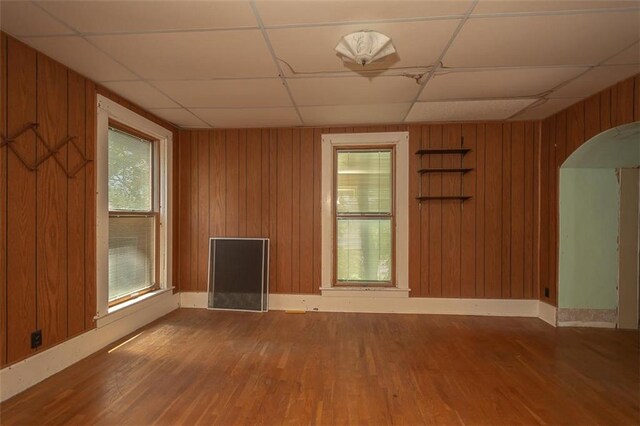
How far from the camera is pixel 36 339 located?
86.9 inches

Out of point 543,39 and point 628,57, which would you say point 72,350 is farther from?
point 628,57

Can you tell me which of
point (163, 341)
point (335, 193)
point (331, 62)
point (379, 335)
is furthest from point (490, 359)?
point (163, 341)

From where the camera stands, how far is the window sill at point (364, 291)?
12.7 ft

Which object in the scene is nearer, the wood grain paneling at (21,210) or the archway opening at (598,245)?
the wood grain paneling at (21,210)

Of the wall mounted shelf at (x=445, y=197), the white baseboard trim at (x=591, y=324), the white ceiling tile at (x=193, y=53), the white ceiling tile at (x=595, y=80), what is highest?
the white ceiling tile at (x=193, y=53)

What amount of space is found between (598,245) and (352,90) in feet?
10.4

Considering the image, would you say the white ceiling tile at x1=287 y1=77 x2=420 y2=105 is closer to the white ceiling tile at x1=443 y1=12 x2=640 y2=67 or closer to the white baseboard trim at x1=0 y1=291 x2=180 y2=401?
the white ceiling tile at x1=443 y1=12 x2=640 y2=67

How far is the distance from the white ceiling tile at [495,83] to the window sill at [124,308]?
3.58 metres

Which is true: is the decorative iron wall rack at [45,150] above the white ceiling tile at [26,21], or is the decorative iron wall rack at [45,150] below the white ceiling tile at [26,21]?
below

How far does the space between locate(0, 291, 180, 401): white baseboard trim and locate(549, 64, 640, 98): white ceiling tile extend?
469 centimetres

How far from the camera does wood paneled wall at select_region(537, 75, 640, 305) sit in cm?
263

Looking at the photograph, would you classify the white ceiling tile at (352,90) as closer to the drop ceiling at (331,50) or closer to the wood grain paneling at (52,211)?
the drop ceiling at (331,50)

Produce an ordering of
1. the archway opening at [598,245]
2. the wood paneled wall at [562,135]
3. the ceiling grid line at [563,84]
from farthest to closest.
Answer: the archway opening at [598,245], the wood paneled wall at [562,135], the ceiling grid line at [563,84]

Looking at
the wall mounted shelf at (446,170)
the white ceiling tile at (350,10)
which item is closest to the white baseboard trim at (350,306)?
the wall mounted shelf at (446,170)
